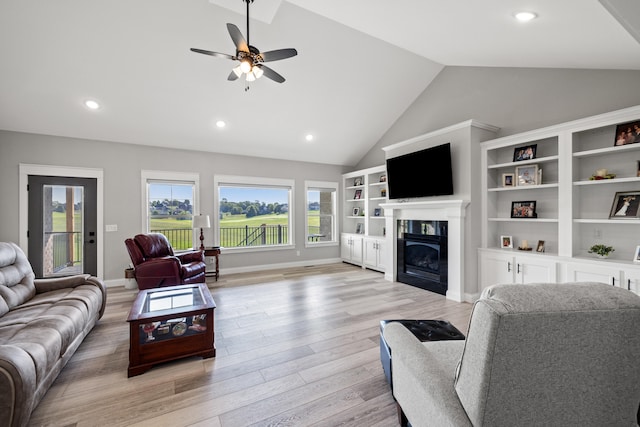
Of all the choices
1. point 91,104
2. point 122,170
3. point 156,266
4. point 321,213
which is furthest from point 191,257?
point 321,213

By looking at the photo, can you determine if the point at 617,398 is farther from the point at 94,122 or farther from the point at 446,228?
the point at 94,122

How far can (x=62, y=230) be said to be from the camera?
15.5ft

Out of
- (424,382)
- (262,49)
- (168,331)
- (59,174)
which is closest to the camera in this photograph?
(424,382)

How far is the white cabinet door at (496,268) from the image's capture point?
3762 millimetres

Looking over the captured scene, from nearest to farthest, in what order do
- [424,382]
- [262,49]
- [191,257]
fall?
[424,382] < [262,49] < [191,257]

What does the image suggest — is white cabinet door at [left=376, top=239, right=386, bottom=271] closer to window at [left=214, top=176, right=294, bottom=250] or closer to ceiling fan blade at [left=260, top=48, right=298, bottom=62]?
window at [left=214, top=176, right=294, bottom=250]

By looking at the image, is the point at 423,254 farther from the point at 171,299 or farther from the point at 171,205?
the point at 171,205

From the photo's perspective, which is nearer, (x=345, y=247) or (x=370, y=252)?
(x=370, y=252)

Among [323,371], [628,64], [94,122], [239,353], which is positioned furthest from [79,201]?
[628,64]

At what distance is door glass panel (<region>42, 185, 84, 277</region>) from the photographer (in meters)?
4.62

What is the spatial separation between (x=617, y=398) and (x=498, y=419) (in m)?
0.48

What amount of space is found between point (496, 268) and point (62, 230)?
693cm

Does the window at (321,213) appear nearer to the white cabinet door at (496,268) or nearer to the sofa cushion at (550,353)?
the white cabinet door at (496,268)

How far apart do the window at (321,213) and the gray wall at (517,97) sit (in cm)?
239
